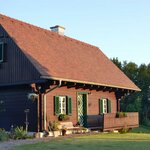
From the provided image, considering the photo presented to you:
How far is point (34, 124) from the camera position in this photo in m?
19.6

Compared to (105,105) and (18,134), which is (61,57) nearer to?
(105,105)

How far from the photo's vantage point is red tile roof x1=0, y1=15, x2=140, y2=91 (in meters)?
20.2

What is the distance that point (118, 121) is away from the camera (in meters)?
23.2

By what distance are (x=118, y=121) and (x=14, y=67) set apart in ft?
24.0

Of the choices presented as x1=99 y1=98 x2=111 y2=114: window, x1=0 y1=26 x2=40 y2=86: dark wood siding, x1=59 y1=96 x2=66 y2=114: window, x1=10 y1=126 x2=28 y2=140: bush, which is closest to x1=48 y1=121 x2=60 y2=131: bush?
x1=59 y1=96 x2=66 y2=114: window

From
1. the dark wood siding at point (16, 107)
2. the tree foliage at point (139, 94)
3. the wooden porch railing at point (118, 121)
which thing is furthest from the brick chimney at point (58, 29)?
the tree foliage at point (139, 94)

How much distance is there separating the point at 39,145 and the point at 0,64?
286 inches

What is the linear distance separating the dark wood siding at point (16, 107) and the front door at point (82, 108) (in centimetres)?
387

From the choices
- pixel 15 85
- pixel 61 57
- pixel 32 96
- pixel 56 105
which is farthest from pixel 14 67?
pixel 61 57

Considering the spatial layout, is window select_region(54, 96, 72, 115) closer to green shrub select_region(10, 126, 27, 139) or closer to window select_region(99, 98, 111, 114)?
green shrub select_region(10, 126, 27, 139)

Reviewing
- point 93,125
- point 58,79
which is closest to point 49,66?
point 58,79

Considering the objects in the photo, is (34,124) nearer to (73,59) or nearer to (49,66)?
(49,66)

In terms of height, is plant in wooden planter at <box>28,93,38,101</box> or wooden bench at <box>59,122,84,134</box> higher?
plant in wooden planter at <box>28,93,38,101</box>

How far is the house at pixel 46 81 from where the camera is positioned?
1955 centimetres
